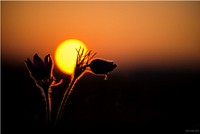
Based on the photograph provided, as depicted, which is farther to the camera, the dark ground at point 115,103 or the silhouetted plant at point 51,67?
the dark ground at point 115,103

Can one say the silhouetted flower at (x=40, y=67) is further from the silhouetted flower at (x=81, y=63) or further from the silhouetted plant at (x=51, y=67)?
the silhouetted flower at (x=81, y=63)

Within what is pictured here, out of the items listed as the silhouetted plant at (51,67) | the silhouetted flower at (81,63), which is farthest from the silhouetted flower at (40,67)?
the silhouetted flower at (81,63)

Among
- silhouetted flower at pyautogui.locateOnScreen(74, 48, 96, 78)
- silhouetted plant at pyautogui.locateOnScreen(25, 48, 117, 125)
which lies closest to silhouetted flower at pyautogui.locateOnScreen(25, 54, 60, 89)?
silhouetted plant at pyautogui.locateOnScreen(25, 48, 117, 125)

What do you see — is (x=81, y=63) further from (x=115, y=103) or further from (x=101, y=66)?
(x=115, y=103)

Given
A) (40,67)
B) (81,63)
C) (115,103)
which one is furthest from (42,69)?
(115,103)

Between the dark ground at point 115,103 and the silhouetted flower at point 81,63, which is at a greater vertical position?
the silhouetted flower at point 81,63

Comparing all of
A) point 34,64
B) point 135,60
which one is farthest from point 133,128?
point 34,64

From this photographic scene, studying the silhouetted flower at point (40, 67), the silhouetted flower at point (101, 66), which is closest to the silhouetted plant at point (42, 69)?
the silhouetted flower at point (40, 67)
